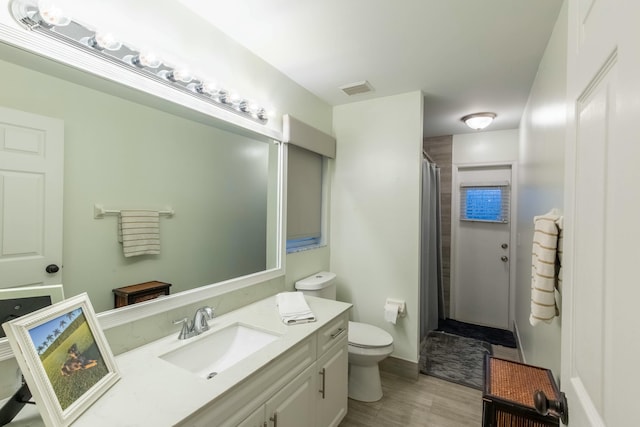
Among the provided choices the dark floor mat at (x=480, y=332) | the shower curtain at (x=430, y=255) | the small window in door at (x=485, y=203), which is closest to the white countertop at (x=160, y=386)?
the shower curtain at (x=430, y=255)

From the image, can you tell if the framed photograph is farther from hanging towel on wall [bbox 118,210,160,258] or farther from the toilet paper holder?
the toilet paper holder

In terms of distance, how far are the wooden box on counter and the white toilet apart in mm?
1056

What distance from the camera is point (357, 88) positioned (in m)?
2.39

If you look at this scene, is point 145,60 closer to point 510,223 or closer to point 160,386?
point 160,386

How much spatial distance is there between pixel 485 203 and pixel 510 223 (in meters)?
0.36

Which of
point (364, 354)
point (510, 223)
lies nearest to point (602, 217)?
point (364, 354)

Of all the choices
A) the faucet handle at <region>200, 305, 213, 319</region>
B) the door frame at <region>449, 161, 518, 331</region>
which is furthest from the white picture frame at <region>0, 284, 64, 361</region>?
the door frame at <region>449, 161, 518, 331</region>

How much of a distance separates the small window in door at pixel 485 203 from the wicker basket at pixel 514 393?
257 centimetres

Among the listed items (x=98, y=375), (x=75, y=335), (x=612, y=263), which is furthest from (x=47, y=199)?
(x=612, y=263)

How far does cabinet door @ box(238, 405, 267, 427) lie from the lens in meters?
1.09

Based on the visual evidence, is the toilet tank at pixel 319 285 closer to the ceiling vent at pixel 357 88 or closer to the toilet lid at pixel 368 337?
the toilet lid at pixel 368 337

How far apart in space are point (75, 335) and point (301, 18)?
1.74 metres

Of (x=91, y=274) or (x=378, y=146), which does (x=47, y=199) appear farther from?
(x=378, y=146)

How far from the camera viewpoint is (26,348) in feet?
2.50
